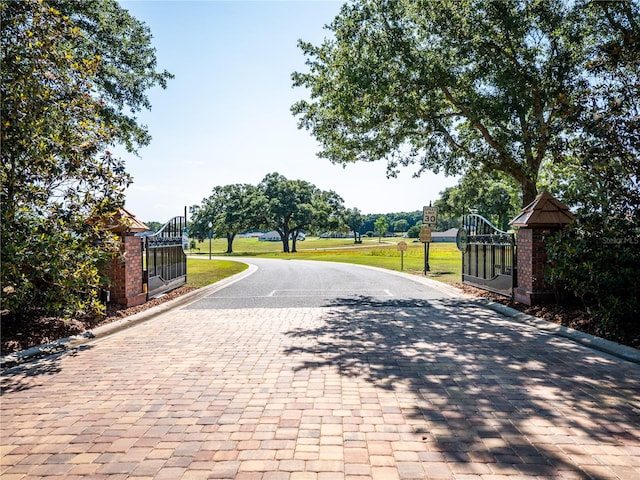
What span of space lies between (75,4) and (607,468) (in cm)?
1407

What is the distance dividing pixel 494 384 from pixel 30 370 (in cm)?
576

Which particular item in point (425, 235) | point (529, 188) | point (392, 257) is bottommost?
point (392, 257)

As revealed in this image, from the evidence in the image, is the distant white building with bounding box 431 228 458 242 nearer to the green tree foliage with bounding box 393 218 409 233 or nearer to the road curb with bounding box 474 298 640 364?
the green tree foliage with bounding box 393 218 409 233

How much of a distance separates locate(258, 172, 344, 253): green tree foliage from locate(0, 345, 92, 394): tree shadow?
51.3m

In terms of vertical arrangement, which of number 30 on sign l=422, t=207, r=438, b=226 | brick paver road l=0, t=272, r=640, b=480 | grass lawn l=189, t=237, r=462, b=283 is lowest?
grass lawn l=189, t=237, r=462, b=283

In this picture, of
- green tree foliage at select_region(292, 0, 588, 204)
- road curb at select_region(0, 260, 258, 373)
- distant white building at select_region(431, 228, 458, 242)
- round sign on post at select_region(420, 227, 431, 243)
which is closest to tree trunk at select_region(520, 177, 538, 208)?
green tree foliage at select_region(292, 0, 588, 204)

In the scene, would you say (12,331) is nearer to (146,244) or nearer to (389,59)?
(146,244)

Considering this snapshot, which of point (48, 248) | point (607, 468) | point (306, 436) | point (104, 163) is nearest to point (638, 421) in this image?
point (607, 468)

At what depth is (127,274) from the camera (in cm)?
953

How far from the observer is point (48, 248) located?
19.8ft

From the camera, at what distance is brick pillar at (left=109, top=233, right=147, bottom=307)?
934 cm

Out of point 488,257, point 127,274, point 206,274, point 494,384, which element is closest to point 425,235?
point 488,257

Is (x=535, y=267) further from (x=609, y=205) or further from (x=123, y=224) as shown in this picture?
(x=123, y=224)

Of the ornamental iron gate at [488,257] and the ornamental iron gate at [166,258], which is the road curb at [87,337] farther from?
the ornamental iron gate at [488,257]
